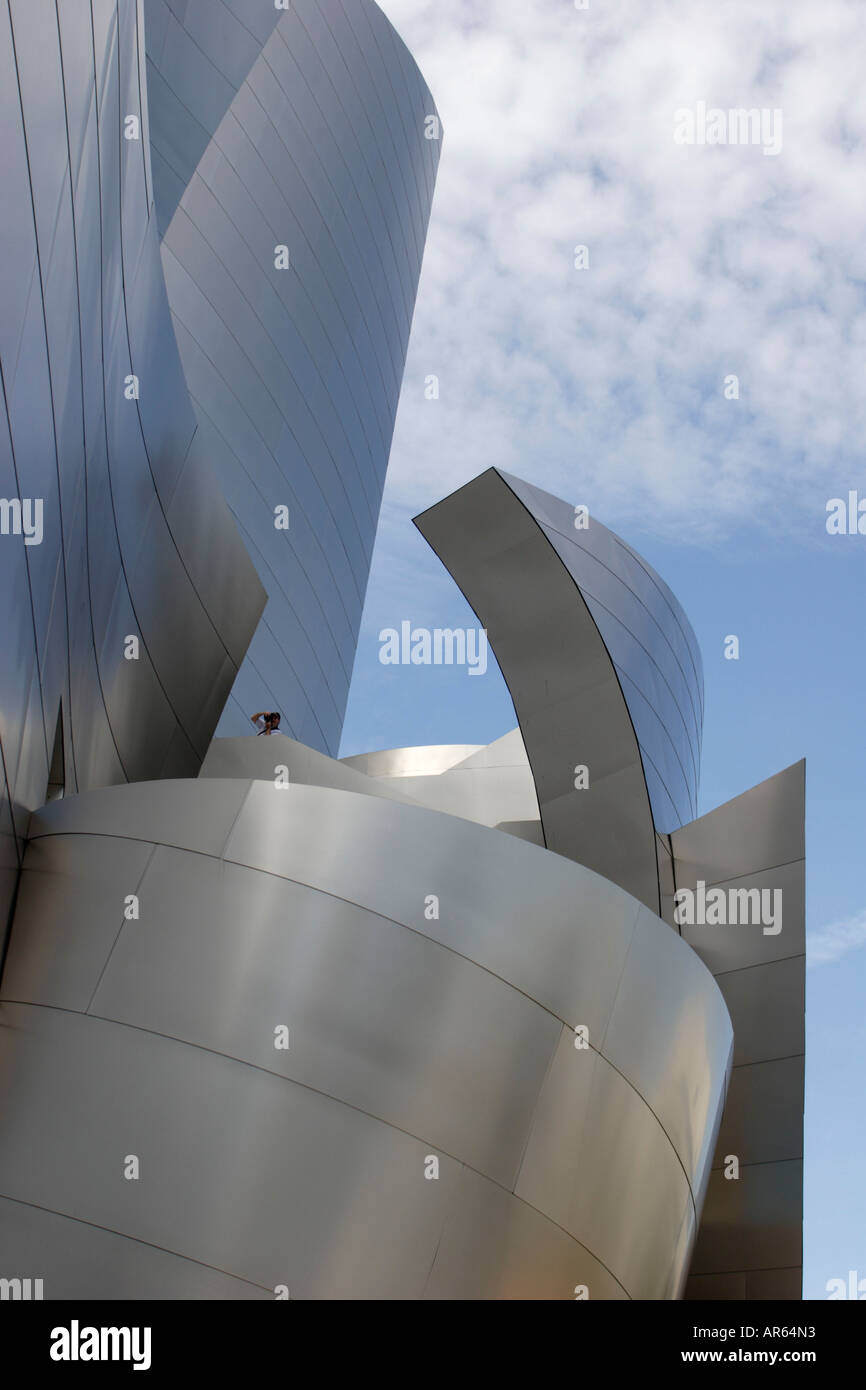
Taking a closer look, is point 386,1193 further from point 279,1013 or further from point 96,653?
point 96,653

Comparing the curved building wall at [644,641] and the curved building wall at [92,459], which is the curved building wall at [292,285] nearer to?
the curved building wall at [92,459]

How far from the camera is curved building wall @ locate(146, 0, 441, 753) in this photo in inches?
848

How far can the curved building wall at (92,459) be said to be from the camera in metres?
7.28

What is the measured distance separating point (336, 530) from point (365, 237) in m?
8.05

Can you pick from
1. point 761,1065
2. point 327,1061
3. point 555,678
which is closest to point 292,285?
point 555,678

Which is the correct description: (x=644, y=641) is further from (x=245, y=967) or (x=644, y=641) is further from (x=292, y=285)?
(x=292, y=285)

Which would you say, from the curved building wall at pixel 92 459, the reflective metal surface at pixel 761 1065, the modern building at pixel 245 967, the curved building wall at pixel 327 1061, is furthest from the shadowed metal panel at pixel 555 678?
the curved building wall at pixel 327 1061

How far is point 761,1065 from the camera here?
48.6 ft

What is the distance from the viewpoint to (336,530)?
2847 cm

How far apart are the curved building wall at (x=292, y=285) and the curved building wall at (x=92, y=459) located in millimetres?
7209

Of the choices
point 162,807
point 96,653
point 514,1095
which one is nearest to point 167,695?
point 96,653

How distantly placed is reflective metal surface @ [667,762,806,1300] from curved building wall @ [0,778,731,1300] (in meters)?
5.01

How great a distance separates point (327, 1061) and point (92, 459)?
17.7ft

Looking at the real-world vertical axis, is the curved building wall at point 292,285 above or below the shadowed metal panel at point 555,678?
above
